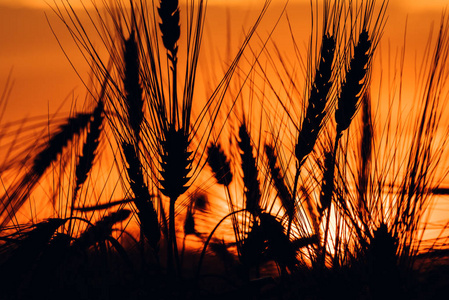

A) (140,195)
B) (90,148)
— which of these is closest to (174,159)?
(140,195)

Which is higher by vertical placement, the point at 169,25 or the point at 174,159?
the point at 169,25

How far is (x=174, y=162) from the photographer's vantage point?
0.59 m

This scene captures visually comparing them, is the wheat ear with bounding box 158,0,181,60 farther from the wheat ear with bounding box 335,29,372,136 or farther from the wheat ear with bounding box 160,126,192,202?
the wheat ear with bounding box 335,29,372,136

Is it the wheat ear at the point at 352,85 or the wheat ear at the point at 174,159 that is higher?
the wheat ear at the point at 352,85

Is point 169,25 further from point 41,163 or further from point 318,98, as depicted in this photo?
point 41,163

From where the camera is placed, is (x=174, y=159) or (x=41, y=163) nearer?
(x=174, y=159)

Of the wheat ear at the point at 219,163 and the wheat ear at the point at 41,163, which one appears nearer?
the wheat ear at the point at 41,163

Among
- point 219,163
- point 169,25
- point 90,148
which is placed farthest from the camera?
point 219,163

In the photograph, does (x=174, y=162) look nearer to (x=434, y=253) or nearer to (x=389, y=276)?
(x=389, y=276)

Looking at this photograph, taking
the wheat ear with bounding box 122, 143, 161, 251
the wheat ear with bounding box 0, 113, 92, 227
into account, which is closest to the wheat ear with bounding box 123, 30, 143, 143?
the wheat ear with bounding box 122, 143, 161, 251

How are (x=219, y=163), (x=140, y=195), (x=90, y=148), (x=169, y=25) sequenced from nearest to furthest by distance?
(x=169, y=25) < (x=140, y=195) < (x=90, y=148) < (x=219, y=163)

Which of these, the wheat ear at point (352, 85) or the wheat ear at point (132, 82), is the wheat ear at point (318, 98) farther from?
the wheat ear at point (132, 82)

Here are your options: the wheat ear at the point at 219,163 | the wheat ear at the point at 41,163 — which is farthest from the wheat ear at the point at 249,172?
the wheat ear at the point at 41,163

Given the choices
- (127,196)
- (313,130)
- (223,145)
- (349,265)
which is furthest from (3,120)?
(349,265)
